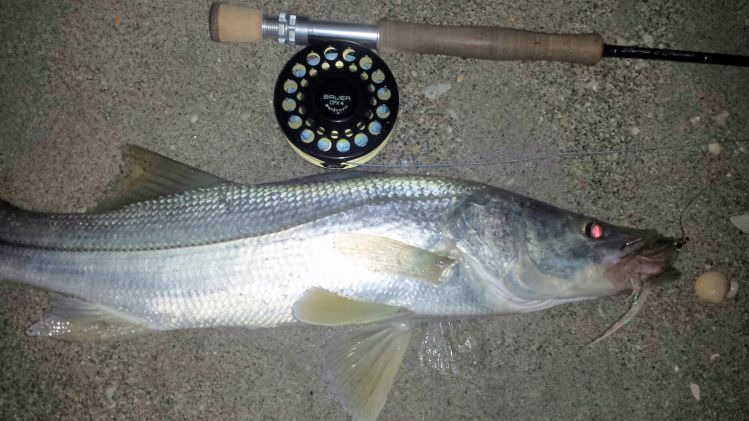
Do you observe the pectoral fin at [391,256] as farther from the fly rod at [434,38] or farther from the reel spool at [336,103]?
the fly rod at [434,38]

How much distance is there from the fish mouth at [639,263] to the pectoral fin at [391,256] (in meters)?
0.60

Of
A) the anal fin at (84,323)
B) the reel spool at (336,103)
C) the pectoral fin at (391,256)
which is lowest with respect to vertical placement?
the anal fin at (84,323)

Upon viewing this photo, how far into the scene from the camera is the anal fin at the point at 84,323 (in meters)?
1.86

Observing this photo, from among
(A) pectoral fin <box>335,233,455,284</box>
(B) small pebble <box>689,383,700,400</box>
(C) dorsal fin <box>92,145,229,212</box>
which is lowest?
(B) small pebble <box>689,383,700,400</box>

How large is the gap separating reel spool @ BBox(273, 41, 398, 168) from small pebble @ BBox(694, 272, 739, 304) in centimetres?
143

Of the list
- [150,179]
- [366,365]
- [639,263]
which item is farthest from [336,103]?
[639,263]

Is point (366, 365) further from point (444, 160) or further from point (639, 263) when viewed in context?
point (639, 263)

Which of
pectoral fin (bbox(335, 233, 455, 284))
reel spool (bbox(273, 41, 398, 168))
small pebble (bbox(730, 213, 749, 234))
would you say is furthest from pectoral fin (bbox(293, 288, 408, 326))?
small pebble (bbox(730, 213, 749, 234))

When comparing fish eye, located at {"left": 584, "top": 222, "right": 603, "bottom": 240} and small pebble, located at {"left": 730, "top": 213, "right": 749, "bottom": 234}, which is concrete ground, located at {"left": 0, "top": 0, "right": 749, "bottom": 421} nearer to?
small pebble, located at {"left": 730, "top": 213, "right": 749, "bottom": 234}

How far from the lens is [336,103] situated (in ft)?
6.37

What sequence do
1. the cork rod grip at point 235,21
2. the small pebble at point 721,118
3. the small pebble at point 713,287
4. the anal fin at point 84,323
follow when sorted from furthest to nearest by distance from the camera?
the small pebble at point 721,118
the small pebble at point 713,287
the cork rod grip at point 235,21
the anal fin at point 84,323

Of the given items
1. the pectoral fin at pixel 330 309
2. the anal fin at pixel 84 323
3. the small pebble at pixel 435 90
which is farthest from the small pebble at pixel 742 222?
the anal fin at pixel 84 323

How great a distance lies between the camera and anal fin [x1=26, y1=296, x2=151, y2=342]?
186 centimetres

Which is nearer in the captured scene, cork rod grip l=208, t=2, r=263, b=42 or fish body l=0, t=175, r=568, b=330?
fish body l=0, t=175, r=568, b=330
